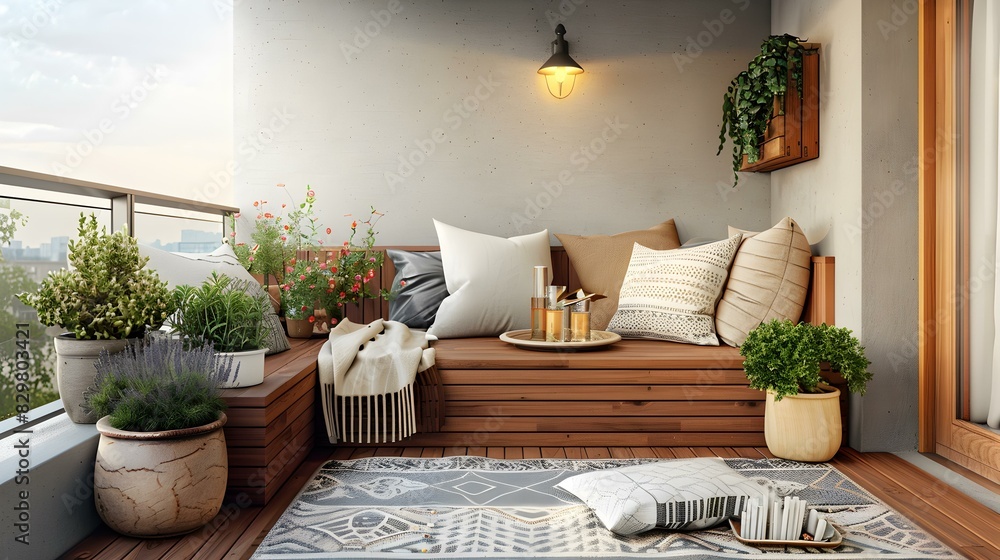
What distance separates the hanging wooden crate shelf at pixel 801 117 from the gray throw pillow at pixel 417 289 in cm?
177

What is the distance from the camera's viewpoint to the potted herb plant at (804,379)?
8.10 ft

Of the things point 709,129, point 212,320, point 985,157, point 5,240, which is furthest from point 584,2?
point 5,240

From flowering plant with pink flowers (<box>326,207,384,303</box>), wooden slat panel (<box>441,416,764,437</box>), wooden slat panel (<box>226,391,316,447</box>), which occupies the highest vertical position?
flowering plant with pink flowers (<box>326,207,384,303</box>)

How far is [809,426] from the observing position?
8.17ft

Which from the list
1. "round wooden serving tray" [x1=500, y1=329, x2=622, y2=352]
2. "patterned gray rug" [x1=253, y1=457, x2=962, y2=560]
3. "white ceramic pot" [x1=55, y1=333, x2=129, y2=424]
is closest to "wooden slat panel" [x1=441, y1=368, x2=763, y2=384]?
"round wooden serving tray" [x1=500, y1=329, x2=622, y2=352]

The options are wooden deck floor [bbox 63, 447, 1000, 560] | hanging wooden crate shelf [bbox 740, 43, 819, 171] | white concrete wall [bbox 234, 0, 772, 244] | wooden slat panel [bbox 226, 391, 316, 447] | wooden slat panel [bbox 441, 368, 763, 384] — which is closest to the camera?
wooden deck floor [bbox 63, 447, 1000, 560]

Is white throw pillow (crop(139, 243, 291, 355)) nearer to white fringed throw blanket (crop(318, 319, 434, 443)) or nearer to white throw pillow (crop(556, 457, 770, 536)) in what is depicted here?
white fringed throw blanket (crop(318, 319, 434, 443))

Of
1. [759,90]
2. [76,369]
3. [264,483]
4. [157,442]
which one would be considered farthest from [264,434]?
[759,90]

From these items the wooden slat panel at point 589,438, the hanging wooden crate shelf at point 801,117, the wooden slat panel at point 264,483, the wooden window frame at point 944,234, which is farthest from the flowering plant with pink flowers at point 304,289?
the wooden window frame at point 944,234

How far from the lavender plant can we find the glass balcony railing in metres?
0.19

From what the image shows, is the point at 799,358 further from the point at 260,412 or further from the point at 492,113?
the point at 492,113

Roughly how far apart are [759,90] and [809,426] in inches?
63.0

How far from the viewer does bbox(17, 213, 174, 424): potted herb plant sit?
6.35 ft

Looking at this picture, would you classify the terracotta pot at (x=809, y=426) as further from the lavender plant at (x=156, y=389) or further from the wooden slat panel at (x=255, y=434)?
the lavender plant at (x=156, y=389)
